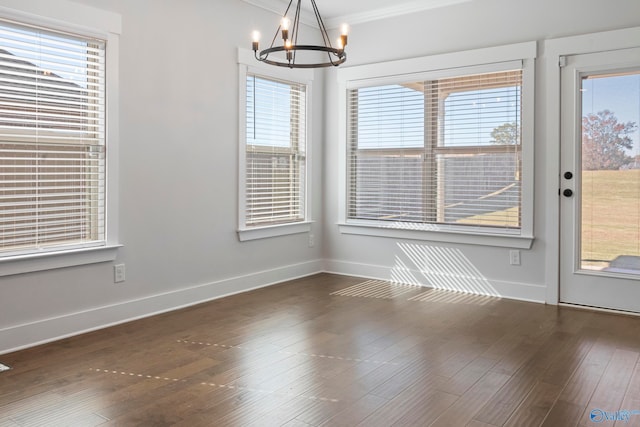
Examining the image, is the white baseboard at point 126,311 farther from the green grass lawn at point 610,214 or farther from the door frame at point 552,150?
the green grass lawn at point 610,214

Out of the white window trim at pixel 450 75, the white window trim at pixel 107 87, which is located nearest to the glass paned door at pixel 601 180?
the white window trim at pixel 450 75

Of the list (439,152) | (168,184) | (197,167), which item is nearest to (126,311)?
(168,184)

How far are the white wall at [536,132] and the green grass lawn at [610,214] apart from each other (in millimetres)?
253

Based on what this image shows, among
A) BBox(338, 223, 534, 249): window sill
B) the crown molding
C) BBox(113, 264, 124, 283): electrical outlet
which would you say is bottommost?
BBox(113, 264, 124, 283): electrical outlet

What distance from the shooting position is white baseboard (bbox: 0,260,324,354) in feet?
10.9

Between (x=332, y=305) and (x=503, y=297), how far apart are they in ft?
5.20

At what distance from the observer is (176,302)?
14.1ft

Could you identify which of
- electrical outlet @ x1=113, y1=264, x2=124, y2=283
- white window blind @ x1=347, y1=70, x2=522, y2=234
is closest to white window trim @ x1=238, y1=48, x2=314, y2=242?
white window blind @ x1=347, y1=70, x2=522, y2=234

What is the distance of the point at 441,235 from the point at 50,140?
343 cm

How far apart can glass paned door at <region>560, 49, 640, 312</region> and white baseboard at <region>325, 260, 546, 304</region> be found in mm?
313

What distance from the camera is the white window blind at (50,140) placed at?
10.6 feet

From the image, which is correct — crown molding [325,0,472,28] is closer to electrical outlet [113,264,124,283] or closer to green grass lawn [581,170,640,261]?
green grass lawn [581,170,640,261]

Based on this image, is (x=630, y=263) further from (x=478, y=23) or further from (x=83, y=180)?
(x=83, y=180)

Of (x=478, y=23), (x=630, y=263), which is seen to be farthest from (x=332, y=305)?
(x=478, y=23)
